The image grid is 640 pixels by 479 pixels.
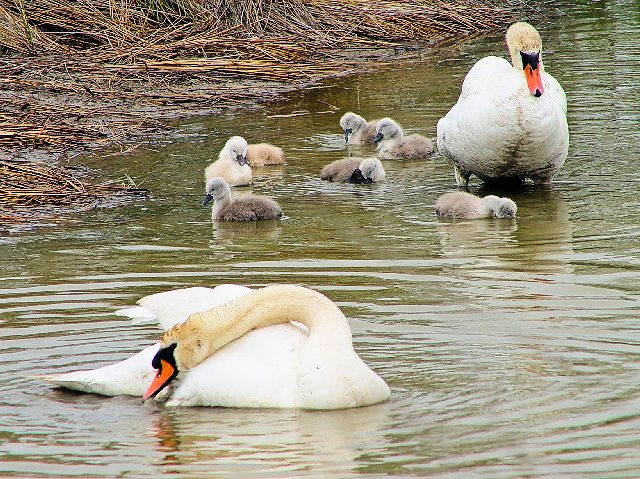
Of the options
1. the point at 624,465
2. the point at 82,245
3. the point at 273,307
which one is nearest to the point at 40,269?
the point at 82,245

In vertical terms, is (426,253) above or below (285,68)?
below

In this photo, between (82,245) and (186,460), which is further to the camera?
(82,245)

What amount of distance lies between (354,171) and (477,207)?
1.69 metres

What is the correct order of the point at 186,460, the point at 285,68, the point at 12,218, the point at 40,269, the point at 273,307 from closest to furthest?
the point at 186,460 < the point at 273,307 < the point at 40,269 < the point at 12,218 < the point at 285,68

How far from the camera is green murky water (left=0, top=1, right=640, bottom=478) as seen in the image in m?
4.67

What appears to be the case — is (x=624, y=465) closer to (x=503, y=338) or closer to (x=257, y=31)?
(x=503, y=338)

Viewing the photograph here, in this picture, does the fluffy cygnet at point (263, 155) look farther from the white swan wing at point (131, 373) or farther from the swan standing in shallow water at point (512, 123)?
the white swan wing at point (131, 373)

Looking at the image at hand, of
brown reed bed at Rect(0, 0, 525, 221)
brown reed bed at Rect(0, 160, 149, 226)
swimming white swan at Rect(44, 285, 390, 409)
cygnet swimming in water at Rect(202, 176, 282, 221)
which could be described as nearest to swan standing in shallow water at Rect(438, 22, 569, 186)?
cygnet swimming in water at Rect(202, 176, 282, 221)

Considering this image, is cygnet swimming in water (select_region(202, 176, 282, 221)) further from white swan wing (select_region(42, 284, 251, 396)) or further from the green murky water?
white swan wing (select_region(42, 284, 251, 396))

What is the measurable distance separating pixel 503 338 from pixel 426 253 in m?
2.13

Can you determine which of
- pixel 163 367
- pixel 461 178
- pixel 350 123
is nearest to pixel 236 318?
pixel 163 367

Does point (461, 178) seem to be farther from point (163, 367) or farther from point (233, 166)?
point (163, 367)

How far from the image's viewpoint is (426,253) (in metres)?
8.09

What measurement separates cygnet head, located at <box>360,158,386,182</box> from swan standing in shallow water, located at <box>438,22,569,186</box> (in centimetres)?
70
